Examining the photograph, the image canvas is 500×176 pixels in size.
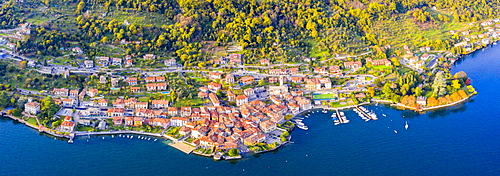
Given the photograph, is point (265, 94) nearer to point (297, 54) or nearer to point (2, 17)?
point (297, 54)

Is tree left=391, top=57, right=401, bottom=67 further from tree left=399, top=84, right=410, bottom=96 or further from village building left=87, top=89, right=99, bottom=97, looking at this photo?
village building left=87, top=89, right=99, bottom=97

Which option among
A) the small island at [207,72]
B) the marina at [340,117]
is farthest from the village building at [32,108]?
the marina at [340,117]

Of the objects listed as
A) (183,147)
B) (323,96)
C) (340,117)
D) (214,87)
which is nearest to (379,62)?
(323,96)

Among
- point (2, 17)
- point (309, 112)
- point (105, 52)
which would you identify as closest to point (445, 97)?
point (309, 112)

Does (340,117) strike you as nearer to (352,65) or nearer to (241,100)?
(241,100)

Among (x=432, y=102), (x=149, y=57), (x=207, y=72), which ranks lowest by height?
(x=432, y=102)

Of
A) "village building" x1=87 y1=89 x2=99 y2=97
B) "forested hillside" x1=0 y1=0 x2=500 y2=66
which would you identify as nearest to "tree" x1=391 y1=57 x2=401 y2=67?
"forested hillside" x1=0 y1=0 x2=500 y2=66

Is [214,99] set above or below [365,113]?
above
